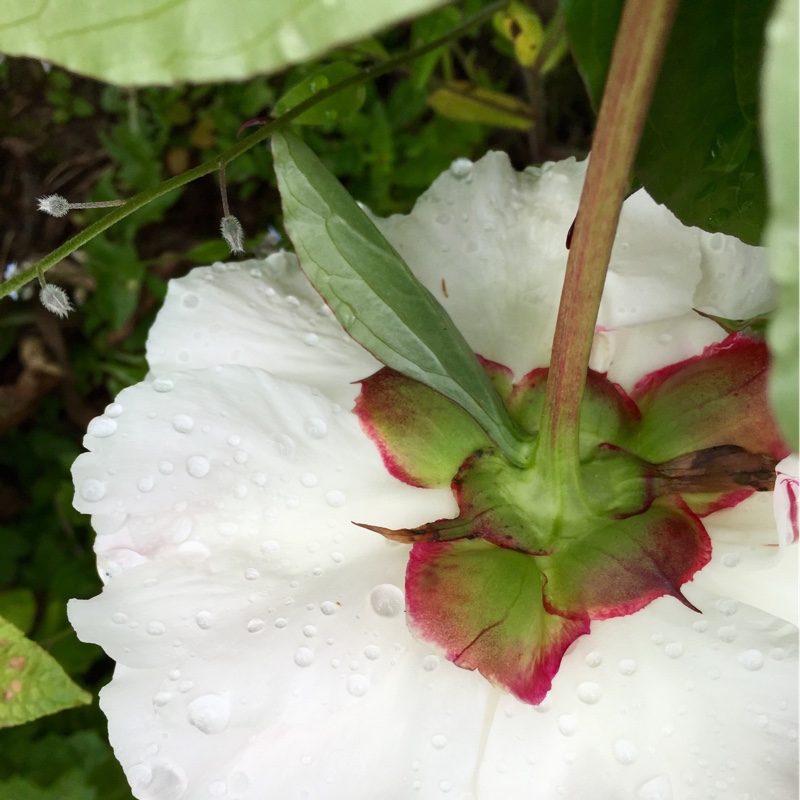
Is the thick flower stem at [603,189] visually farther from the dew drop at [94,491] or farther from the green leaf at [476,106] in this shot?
the green leaf at [476,106]

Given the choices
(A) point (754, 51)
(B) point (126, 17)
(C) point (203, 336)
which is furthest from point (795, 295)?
(C) point (203, 336)

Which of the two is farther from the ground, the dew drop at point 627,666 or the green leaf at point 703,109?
the green leaf at point 703,109

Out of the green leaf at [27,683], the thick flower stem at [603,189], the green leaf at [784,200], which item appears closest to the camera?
the green leaf at [784,200]

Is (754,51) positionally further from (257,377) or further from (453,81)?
(453,81)

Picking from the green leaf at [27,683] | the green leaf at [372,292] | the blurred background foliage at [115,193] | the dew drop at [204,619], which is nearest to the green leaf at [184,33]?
the green leaf at [372,292]

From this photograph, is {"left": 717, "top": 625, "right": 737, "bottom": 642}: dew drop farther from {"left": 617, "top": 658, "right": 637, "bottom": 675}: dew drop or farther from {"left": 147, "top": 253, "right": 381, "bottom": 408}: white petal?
{"left": 147, "top": 253, "right": 381, "bottom": 408}: white petal

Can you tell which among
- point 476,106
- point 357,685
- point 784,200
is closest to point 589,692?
point 357,685

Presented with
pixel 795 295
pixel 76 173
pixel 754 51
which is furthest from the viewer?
pixel 76 173

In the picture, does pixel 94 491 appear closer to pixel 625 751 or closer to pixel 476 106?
pixel 625 751
